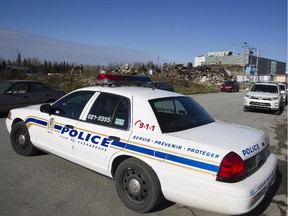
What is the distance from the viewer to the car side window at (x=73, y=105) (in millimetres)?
4621

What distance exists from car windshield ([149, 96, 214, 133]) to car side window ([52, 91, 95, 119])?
1.18 metres

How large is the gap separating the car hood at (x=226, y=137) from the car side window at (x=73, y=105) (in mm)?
1698

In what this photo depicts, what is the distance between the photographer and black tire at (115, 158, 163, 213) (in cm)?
349

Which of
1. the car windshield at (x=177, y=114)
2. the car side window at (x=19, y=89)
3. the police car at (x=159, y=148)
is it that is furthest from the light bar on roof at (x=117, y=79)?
the car side window at (x=19, y=89)

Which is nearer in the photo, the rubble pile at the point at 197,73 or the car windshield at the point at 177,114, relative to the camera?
the car windshield at the point at 177,114

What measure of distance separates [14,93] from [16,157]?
584 cm

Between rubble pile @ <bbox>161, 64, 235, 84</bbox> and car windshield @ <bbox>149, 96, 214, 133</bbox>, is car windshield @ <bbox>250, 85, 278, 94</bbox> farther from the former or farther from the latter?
rubble pile @ <bbox>161, 64, 235, 84</bbox>

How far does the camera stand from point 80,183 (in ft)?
14.6

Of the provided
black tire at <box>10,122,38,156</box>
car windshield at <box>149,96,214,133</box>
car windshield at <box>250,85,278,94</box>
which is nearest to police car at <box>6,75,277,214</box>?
car windshield at <box>149,96,214,133</box>

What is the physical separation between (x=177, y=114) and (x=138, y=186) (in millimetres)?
1267

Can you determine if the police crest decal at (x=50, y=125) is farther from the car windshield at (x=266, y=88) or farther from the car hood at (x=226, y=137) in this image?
the car windshield at (x=266, y=88)

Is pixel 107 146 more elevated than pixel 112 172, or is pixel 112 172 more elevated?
pixel 107 146

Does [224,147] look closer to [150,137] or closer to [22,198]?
[150,137]

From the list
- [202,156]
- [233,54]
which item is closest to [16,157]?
[202,156]
